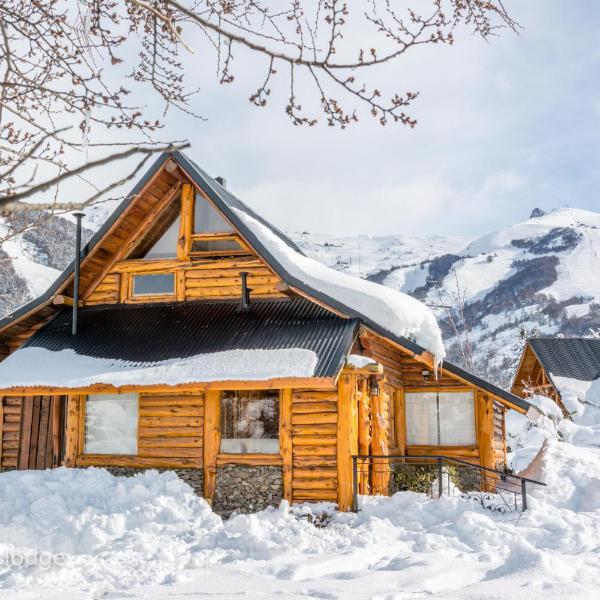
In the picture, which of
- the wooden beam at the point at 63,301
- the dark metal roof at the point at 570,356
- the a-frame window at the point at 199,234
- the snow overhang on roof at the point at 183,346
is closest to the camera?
the snow overhang on roof at the point at 183,346

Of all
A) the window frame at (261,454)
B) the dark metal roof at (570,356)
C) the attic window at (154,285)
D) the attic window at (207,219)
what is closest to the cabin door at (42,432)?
the attic window at (154,285)

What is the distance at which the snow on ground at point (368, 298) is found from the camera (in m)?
13.4

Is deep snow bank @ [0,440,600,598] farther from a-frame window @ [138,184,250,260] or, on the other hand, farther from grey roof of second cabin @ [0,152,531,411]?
a-frame window @ [138,184,250,260]

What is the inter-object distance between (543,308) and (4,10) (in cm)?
11496

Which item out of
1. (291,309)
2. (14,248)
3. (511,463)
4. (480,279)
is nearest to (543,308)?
(480,279)

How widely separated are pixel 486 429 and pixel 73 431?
336 inches

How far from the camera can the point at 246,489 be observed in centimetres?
1240

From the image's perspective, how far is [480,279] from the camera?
136 meters

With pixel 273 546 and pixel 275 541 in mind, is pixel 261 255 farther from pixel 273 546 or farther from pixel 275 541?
pixel 273 546

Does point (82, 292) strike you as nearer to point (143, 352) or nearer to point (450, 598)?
point (143, 352)

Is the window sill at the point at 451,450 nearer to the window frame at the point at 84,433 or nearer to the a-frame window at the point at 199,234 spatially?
the a-frame window at the point at 199,234

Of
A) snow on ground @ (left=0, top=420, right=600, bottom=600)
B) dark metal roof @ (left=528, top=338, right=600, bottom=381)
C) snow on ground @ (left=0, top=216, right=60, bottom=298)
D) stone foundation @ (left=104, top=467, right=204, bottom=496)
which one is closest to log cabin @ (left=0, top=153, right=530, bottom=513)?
stone foundation @ (left=104, top=467, right=204, bottom=496)

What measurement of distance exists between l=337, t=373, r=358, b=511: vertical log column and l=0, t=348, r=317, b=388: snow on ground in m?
0.94

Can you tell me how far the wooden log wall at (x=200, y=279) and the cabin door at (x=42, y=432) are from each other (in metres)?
2.34
